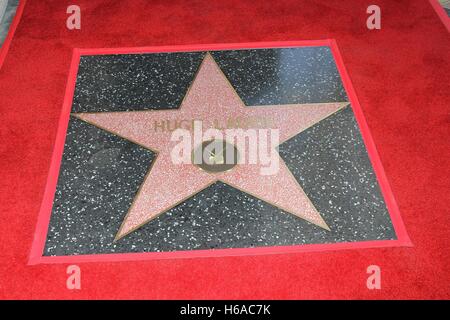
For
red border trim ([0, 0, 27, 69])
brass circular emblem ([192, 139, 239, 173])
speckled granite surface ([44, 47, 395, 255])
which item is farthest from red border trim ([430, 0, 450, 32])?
red border trim ([0, 0, 27, 69])

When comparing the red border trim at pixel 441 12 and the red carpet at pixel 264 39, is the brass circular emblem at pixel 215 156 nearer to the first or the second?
the red carpet at pixel 264 39

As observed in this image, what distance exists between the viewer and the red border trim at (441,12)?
2759 millimetres

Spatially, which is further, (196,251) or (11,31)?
(11,31)

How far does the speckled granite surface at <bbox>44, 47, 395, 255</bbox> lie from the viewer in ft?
5.61

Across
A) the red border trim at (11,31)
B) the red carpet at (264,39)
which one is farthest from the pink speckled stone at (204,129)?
the red border trim at (11,31)

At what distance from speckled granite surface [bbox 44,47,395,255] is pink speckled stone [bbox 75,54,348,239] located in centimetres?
3

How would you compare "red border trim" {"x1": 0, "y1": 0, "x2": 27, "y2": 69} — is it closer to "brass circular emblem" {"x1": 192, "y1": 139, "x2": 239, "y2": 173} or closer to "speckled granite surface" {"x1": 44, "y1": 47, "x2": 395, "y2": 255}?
"speckled granite surface" {"x1": 44, "y1": 47, "x2": 395, "y2": 255}

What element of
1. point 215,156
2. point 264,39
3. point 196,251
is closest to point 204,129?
point 215,156

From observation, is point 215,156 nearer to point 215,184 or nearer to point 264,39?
point 215,184

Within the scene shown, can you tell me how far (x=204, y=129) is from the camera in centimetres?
209

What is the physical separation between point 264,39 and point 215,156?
1028 mm
